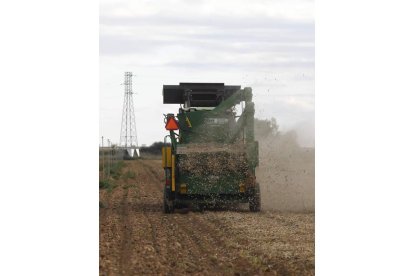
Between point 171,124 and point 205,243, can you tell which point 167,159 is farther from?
point 205,243

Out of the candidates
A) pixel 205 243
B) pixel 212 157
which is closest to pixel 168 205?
pixel 212 157

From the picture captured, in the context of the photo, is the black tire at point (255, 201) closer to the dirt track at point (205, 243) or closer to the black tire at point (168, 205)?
the dirt track at point (205, 243)

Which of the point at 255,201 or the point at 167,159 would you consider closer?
the point at 255,201

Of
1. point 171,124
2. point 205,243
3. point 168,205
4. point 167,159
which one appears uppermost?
point 171,124

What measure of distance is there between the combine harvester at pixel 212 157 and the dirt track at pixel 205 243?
0.53 metres

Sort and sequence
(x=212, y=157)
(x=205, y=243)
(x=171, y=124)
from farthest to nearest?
1. (x=171, y=124)
2. (x=212, y=157)
3. (x=205, y=243)

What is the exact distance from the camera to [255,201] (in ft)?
69.3

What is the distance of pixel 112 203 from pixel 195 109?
546 centimetres

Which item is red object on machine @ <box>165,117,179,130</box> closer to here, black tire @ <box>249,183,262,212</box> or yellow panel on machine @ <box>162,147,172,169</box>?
yellow panel on machine @ <box>162,147,172,169</box>

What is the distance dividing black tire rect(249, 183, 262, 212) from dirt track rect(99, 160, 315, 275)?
292mm

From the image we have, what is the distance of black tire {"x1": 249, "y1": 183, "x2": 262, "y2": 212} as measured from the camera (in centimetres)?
2109

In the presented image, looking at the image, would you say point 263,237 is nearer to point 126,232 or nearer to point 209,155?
point 126,232

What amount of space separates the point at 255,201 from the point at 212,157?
1.60 metres

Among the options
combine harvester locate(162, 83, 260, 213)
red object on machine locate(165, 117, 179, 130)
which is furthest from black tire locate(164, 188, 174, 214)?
red object on machine locate(165, 117, 179, 130)
